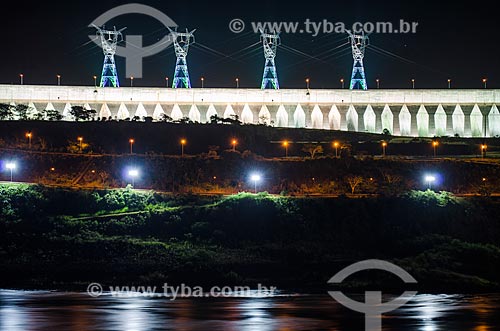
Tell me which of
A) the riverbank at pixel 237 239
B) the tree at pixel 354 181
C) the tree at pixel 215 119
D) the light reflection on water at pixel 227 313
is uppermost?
the tree at pixel 215 119

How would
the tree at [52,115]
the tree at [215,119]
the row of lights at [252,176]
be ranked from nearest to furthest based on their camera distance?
the row of lights at [252,176], the tree at [52,115], the tree at [215,119]

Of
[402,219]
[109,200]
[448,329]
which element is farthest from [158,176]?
[448,329]

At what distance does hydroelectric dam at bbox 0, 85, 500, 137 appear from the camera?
278 feet

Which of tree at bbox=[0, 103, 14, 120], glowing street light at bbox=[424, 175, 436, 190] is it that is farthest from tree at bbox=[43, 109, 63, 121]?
glowing street light at bbox=[424, 175, 436, 190]

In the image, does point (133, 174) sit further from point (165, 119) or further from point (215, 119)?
point (215, 119)

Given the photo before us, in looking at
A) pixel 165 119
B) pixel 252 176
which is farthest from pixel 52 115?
pixel 252 176

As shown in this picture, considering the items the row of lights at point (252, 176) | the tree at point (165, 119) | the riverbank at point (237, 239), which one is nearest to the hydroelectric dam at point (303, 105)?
the tree at point (165, 119)

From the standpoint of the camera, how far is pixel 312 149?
7019cm

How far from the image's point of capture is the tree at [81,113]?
79375 mm

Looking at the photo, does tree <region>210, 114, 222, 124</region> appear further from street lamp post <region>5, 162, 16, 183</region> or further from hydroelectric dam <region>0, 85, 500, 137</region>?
street lamp post <region>5, 162, 16, 183</region>

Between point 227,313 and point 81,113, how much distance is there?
53.3 m

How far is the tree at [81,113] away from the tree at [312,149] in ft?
60.6

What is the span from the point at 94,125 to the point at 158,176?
69.9ft

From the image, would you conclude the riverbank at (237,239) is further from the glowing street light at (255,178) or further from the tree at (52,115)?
the tree at (52,115)
